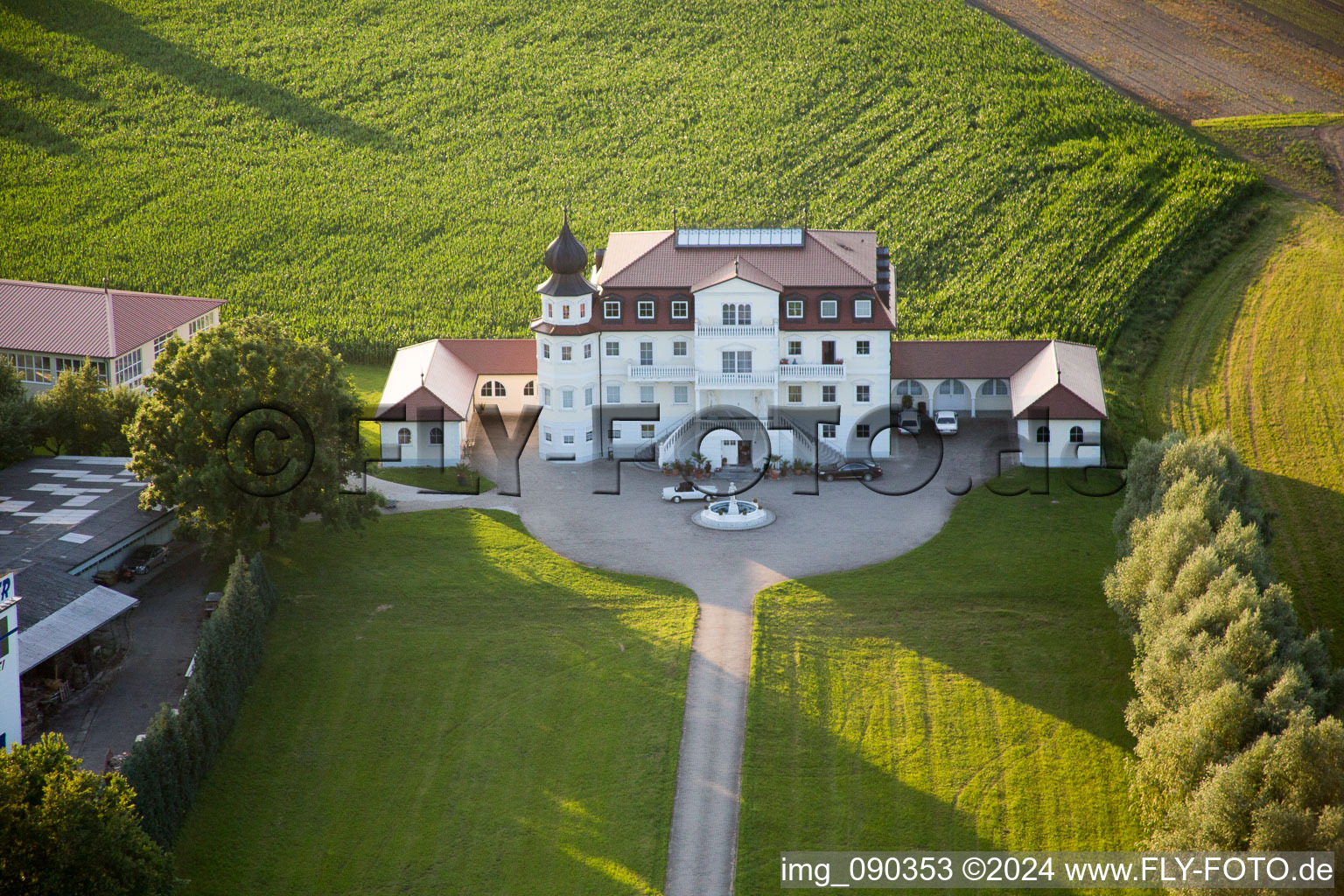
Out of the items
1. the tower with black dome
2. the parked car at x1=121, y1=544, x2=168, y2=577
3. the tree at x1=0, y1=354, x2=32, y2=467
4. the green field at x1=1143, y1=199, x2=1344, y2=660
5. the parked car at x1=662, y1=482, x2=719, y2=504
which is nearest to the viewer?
the parked car at x1=121, y1=544, x2=168, y2=577

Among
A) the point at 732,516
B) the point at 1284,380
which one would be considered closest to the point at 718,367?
the point at 732,516

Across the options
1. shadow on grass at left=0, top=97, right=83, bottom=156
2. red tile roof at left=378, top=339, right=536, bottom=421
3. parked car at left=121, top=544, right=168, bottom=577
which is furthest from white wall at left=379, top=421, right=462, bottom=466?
shadow on grass at left=0, top=97, right=83, bottom=156

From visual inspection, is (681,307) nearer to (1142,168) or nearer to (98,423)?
(98,423)

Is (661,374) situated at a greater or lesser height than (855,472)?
greater

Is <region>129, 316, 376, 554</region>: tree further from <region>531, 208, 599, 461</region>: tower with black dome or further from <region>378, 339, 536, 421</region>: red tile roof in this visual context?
<region>531, 208, 599, 461</region>: tower with black dome

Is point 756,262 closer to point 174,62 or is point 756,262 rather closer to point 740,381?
point 740,381

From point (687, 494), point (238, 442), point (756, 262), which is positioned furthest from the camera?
point (756, 262)
